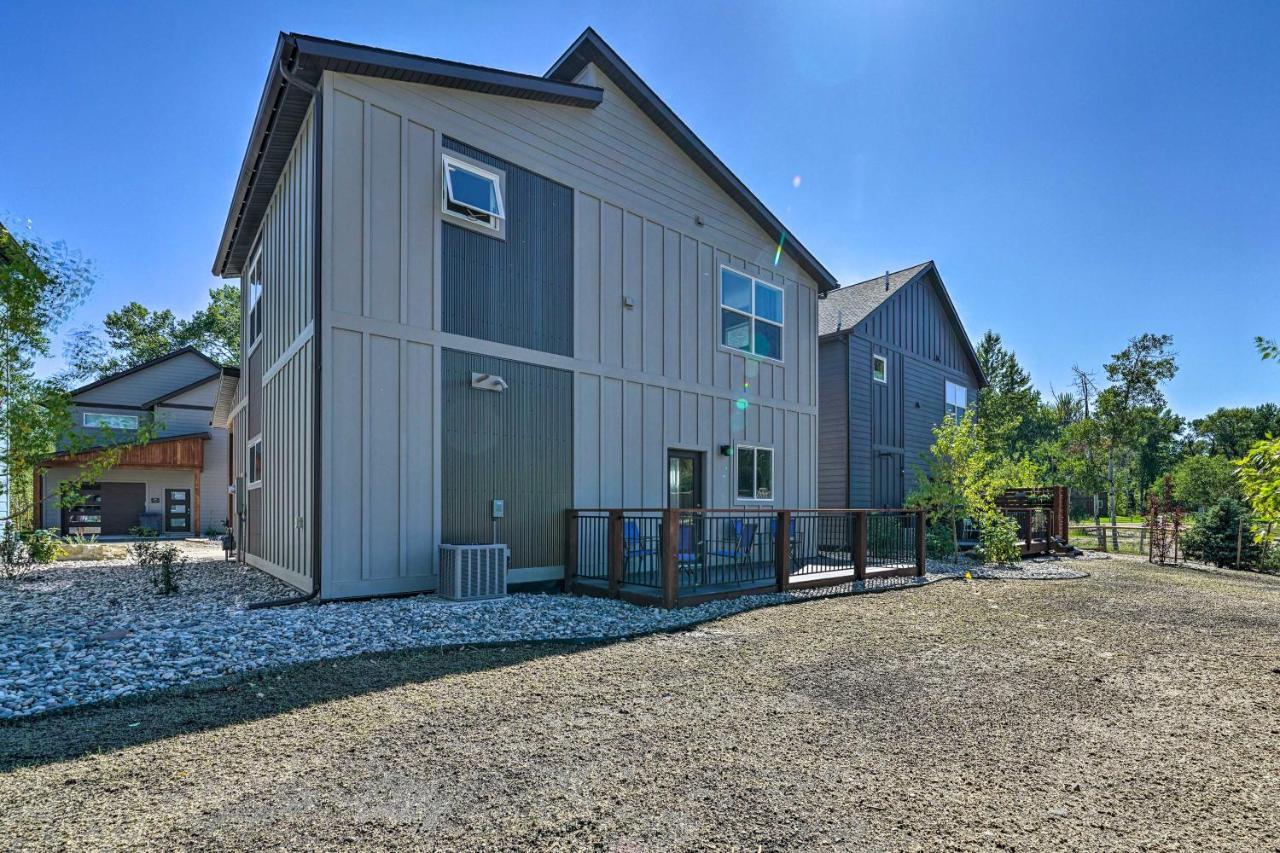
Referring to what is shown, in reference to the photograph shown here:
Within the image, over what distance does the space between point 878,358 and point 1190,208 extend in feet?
22.2

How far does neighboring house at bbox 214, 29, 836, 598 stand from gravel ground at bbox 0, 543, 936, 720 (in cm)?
79

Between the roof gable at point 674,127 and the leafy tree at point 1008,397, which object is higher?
the roof gable at point 674,127

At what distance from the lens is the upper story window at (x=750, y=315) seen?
37.6 ft

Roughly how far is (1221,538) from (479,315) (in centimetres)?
1597

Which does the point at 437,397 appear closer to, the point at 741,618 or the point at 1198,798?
the point at 741,618

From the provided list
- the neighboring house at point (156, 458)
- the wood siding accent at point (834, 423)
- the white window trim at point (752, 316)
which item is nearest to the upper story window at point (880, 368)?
the wood siding accent at point (834, 423)

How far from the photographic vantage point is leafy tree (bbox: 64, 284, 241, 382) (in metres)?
35.3

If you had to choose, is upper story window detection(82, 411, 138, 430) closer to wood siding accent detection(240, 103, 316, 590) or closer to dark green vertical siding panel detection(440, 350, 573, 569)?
wood siding accent detection(240, 103, 316, 590)

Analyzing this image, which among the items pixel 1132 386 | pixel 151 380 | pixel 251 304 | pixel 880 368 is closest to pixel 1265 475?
pixel 880 368

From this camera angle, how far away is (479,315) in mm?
8047

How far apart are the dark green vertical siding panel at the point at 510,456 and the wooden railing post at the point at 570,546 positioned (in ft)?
0.27

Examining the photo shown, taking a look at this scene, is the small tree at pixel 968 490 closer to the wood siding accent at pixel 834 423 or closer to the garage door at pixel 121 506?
the wood siding accent at pixel 834 423

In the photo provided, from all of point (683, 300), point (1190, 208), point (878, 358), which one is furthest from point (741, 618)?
point (1190, 208)

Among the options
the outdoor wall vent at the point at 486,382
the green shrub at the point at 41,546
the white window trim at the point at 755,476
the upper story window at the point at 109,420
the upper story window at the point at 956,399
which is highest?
the upper story window at the point at 956,399
